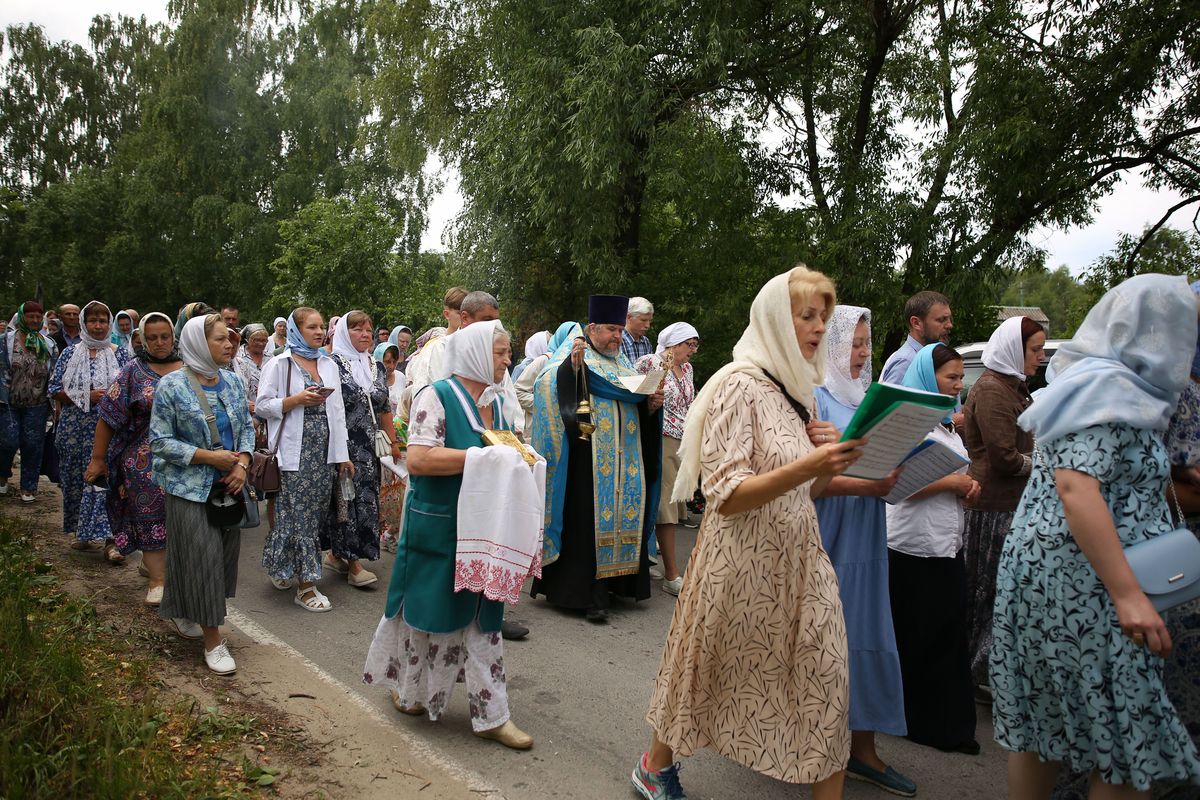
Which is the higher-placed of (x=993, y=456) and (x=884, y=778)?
(x=993, y=456)

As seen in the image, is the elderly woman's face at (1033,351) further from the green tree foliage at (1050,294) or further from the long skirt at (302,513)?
the green tree foliage at (1050,294)

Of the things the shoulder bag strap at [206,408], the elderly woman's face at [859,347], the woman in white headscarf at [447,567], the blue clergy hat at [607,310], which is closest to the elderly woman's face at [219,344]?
the shoulder bag strap at [206,408]

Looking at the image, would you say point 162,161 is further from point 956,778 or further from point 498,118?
point 956,778

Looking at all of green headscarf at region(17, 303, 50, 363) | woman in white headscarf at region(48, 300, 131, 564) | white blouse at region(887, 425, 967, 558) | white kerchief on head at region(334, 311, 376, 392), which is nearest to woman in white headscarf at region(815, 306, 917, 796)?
white blouse at region(887, 425, 967, 558)

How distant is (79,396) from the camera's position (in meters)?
7.56

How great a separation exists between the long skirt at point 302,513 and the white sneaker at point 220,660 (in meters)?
1.28

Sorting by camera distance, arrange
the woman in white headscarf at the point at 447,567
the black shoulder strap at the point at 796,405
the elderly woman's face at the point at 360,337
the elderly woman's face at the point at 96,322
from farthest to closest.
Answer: the elderly woman's face at the point at 96,322, the elderly woman's face at the point at 360,337, the woman in white headscarf at the point at 447,567, the black shoulder strap at the point at 796,405

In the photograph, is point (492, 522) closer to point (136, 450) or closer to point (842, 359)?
point (842, 359)

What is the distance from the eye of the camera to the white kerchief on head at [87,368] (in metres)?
7.57

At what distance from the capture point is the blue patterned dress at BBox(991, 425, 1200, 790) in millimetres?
2607

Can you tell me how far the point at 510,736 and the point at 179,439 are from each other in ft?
7.89

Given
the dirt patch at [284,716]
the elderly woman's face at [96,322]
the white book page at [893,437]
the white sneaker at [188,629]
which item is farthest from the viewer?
the elderly woman's face at [96,322]

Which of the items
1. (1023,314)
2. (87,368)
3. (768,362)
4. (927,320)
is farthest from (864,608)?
(1023,314)

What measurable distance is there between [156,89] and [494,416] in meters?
37.2
